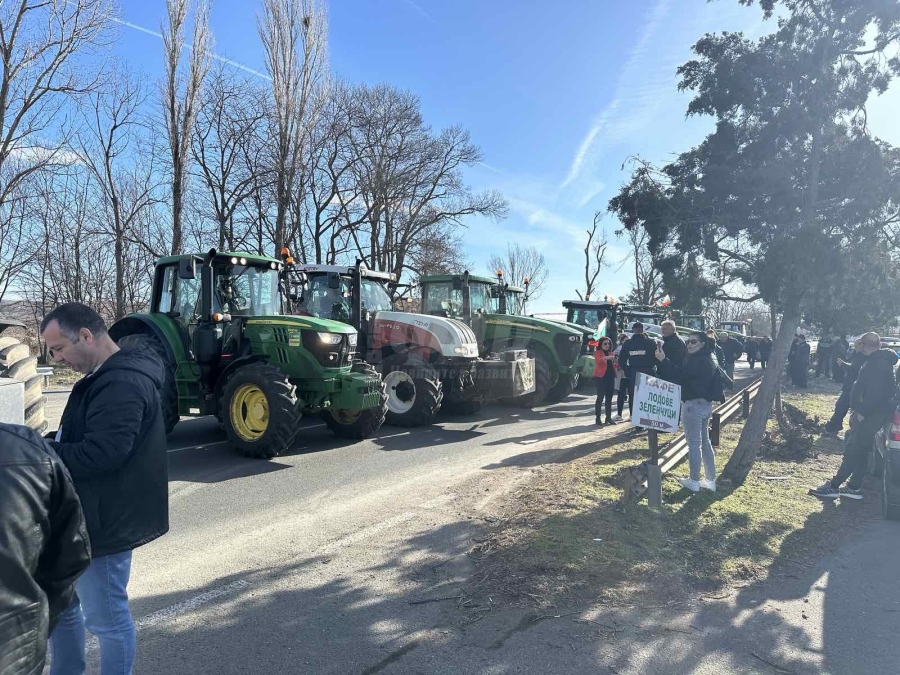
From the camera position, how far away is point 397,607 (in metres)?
3.90

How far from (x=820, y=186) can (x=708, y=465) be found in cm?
320

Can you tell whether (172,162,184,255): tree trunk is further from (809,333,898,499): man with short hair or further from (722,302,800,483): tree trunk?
(809,333,898,499): man with short hair

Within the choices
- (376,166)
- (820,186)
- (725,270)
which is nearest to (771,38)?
(820,186)

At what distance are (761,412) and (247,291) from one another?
22.9ft

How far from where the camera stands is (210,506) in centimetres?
605

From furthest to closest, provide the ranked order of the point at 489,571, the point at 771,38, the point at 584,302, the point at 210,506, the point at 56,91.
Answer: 1. the point at 584,302
2. the point at 56,91
3. the point at 771,38
4. the point at 210,506
5. the point at 489,571

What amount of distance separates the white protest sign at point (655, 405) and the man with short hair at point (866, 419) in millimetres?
1930

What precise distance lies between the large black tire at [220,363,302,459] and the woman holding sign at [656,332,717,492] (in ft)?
15.4

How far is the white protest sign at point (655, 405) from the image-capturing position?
634cm

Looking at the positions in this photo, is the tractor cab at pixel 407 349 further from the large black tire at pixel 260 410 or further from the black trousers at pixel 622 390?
the large black tire at pixel 260 410

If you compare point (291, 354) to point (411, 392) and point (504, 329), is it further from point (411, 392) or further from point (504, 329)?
point (504, 329)

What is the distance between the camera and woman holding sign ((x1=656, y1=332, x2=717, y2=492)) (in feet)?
21.3

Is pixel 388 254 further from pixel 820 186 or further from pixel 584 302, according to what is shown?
pixel 820 186

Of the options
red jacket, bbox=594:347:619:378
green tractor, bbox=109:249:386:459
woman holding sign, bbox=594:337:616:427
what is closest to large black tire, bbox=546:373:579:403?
woman holding sign, bbox=594:337:616:427
